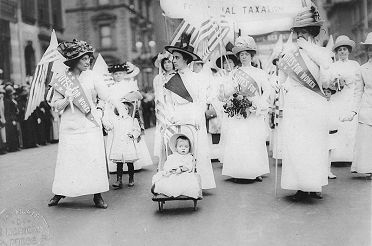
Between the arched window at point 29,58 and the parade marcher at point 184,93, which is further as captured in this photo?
the arched window at point 29,58

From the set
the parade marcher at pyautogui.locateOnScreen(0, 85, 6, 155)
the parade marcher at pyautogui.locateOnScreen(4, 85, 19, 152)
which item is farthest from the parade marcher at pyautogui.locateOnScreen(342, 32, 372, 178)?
the parade marcher at pyautogui.locateOnScreen(4, 85, 19, 152)

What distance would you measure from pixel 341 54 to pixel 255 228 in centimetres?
472

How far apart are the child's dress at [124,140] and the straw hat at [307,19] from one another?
327 centimetres

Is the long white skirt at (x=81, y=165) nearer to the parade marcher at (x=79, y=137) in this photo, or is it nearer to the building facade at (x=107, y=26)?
the parade marcher at (x=79, y=137)

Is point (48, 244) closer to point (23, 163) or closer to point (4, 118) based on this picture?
point (23, 163)

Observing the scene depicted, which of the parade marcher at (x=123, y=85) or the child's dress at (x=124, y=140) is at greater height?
the parade marcher at (x=123, y=85)

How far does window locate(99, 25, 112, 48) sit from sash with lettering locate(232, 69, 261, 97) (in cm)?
3516

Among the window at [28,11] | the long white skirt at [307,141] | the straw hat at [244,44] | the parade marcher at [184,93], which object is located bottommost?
the long white skirt at [307,141]

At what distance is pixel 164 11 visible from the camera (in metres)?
7.74

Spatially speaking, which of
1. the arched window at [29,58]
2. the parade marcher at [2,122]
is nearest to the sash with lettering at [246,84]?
the parade marcher at [2,122]

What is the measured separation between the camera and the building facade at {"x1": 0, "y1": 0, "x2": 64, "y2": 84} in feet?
65.4

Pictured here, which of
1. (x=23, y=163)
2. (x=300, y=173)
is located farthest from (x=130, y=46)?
(x=300, y=173)

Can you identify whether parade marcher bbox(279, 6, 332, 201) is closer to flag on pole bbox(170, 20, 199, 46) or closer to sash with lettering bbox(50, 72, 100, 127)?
flag on pole bbox(170, 20, 199, 46)

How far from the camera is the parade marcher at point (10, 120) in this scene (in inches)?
560
